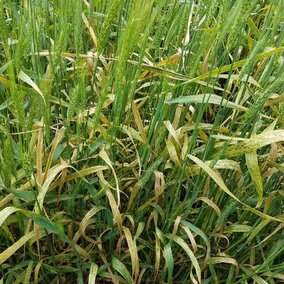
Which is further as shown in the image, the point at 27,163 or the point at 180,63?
the point at 180,63

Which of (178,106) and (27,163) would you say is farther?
(178,106)

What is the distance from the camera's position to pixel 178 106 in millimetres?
1031

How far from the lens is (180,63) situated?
37.8 inches

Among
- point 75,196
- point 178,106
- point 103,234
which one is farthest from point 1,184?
point 178,106

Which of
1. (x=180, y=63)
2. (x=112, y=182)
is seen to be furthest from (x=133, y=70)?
(x=112, y=182)

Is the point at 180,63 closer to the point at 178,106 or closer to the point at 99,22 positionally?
the point at 178,106

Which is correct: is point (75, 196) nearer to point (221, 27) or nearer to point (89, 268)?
point (89, 268)

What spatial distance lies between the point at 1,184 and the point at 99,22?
15.6 inches

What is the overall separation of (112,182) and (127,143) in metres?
0.15

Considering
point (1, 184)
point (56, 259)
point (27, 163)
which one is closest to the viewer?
point (27, 163)

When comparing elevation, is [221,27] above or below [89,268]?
above

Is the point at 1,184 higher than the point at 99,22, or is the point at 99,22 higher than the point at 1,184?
the point at 99,22

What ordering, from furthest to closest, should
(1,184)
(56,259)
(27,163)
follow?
(56,259)
(1,184)
(27,163)

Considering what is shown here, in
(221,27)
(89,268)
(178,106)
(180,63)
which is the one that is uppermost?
(221,27)
